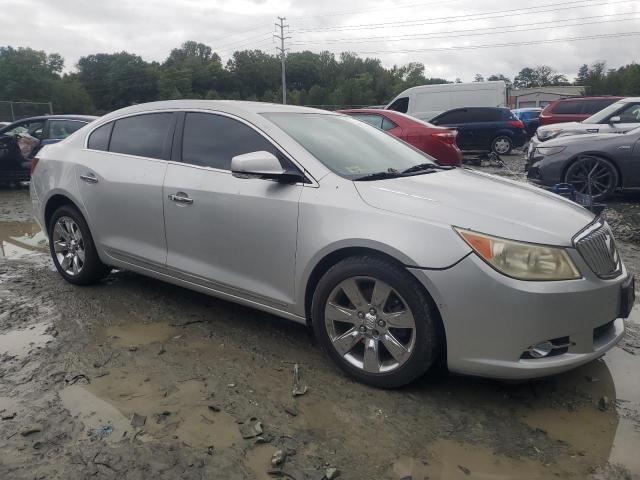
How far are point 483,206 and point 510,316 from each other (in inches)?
24.2

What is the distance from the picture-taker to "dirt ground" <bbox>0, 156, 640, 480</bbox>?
2373 millimetres

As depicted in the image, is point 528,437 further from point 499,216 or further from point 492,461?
point 499,216

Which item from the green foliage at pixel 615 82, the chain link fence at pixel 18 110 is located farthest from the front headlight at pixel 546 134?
the green foliage at pixel 615 82

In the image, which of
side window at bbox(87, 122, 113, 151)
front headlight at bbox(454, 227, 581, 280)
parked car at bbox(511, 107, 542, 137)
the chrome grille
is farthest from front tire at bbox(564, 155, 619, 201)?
parked car at bbox(511, 107, 542, 137)

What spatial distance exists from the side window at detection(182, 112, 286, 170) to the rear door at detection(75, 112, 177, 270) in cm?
20

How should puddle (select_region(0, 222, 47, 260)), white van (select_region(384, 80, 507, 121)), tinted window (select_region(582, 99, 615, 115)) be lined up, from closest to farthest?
1. puddle (select_region(0, 222, 47, 260))
2. tinted window (select_region(582, 99, 615, 115))
3. white van (select_region(384, 80, 507, 121))

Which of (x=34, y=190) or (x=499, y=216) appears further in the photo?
(x=34, y=190)

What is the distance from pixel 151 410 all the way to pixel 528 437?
73.3 inches

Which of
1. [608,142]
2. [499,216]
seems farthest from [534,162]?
[499,216]

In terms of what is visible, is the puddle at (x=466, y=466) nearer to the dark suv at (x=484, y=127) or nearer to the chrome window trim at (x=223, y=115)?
the chrome window trim at (x=223, y=115)

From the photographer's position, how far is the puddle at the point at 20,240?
20.3ft

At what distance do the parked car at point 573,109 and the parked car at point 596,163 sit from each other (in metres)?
8.54

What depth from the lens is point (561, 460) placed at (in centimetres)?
241

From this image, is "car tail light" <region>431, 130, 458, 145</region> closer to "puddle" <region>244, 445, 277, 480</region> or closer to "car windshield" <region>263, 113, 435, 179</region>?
"car windshield" <region>263, 113, 435, 179</region>
